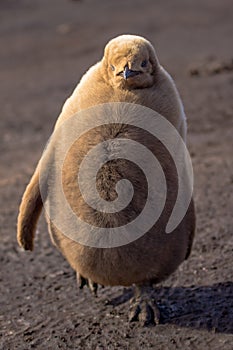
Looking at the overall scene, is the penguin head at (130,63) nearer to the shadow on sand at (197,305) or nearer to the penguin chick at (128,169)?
the penguin chick at (128,169)

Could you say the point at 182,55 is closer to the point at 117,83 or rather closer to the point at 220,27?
the point at 220,27

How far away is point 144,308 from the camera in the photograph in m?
3.76

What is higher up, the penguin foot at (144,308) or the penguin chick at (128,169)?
the penguin chick at (128,169)

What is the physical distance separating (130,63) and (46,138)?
6365 millimetres

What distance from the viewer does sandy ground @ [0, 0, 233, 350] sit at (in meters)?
3.74

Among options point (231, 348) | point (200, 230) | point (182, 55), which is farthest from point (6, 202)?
point (182, 55)

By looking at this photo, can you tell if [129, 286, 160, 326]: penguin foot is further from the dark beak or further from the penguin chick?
the dark beak

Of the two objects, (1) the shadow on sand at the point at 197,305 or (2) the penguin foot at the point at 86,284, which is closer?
(1) the shadow on sand at the point at 197,305

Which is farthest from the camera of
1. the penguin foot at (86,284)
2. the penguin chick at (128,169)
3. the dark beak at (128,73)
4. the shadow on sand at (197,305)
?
the penguin foot at (86,284)

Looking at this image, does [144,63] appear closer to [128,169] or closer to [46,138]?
[128,169]

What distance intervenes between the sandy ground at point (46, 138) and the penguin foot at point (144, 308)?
2.4 inches

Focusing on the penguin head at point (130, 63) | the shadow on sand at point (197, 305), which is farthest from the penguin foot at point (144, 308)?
the penguin head at point (130, 63)

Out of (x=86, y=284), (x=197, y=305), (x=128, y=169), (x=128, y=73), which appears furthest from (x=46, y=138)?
(x=128, y=73)

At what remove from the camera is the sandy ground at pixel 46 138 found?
147 inches
